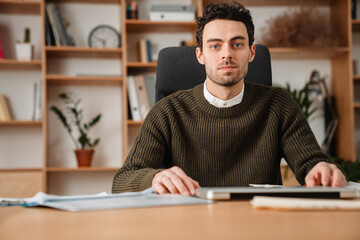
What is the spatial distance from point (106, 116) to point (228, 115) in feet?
6.79

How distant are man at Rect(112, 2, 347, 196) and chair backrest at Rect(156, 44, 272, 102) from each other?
0.11 metres

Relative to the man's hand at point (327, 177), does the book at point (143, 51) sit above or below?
above

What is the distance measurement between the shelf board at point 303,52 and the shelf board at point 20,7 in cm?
170

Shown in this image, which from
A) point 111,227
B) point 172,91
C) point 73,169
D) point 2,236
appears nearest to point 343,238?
point 111,227

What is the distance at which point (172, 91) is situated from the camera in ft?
5.71

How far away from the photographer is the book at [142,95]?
3.26m

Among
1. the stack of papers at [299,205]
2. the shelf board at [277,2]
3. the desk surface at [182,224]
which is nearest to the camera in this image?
the desk surface at [182,224]

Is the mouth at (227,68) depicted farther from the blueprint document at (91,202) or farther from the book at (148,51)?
the book at (148,51)

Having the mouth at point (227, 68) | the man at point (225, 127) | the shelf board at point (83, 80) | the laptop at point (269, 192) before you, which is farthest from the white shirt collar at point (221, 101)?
the shelf board at point (83, 80)

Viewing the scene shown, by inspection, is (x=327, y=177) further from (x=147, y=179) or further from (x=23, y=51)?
(x=23, y=51)

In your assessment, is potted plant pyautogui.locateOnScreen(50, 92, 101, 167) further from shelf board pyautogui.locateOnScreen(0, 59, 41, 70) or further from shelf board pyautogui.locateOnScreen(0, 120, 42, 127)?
shelf board pyautogui.locateOnScreen(0, 59, 41, 70)

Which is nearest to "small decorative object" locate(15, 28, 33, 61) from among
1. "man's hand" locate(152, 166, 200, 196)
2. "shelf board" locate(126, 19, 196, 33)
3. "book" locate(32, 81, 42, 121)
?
"book" locate(32, 81, 42, 121)

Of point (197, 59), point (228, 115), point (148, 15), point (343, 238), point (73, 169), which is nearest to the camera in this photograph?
point (343, 238)

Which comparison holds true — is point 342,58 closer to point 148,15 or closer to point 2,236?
point 148,15
